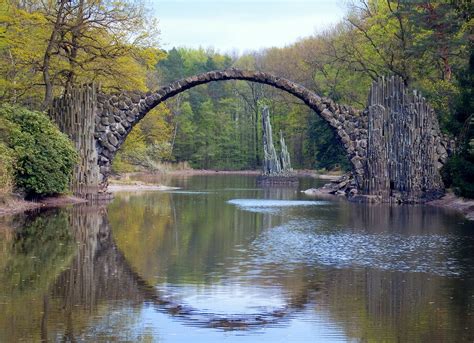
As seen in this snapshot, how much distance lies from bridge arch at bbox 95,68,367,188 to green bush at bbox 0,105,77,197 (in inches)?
122

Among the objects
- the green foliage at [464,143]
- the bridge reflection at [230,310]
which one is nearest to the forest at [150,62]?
the green foliage at [464,143]

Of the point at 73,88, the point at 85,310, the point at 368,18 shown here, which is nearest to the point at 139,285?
the point at 85,310

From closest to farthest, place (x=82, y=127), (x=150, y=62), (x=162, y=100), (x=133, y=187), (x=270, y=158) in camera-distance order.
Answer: (x=82, y=127) → (x=162, y=100) → (x=150, y=62) → (x=133, y=187) → (x=270, y=158)

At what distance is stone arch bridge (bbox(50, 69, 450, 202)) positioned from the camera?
103 ft

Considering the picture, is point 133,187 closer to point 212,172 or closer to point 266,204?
point 266,204

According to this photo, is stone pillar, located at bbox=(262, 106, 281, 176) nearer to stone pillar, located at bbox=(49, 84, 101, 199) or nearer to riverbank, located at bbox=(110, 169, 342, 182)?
riverbank, located at bbox=(110, 169, 342, 182)

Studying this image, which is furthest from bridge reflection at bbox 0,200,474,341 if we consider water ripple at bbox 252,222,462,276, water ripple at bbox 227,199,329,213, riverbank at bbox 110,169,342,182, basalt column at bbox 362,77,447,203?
riverbank at bbox 110,169,342,182

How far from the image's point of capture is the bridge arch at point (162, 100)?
32.1 m

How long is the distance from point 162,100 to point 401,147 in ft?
31.3

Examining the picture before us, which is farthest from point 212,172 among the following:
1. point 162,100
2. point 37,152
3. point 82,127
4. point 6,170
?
point 6,170

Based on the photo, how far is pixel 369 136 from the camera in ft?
107

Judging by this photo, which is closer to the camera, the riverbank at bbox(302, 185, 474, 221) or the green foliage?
the green foliage

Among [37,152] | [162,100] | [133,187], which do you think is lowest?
[133,187]

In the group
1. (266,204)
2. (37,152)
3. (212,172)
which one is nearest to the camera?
(37,152)
